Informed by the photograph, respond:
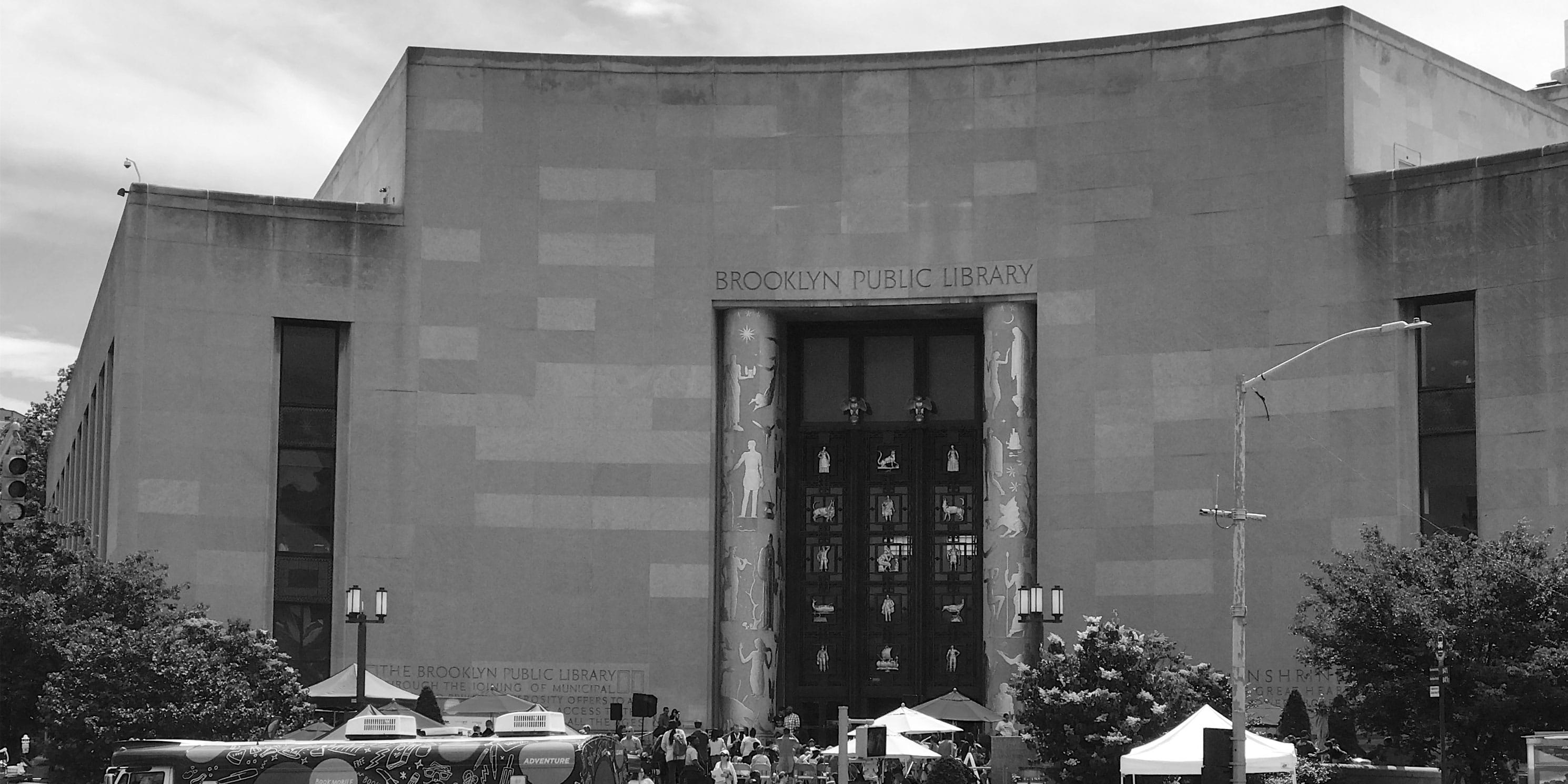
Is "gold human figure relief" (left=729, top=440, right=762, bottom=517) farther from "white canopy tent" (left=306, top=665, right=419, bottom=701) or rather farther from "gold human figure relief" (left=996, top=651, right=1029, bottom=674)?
"white canopy tent" (left=306, top=665, right=419, bottom=701)

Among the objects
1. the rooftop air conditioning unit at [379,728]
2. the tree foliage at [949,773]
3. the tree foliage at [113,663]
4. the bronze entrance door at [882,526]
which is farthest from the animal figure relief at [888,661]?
the rooftop air conditioning unit at [379,728]

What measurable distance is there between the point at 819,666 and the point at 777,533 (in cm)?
408

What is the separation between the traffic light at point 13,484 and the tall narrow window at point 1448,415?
33790 millimetres

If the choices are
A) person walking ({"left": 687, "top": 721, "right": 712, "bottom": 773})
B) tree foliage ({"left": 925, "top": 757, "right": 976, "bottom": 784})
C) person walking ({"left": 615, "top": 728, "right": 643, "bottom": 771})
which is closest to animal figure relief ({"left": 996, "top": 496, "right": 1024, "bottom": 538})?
person walking ({"left": 615, "top": 728, "right": 643, "bottom": 771})

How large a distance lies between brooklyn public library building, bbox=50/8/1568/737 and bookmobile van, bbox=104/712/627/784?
2027 centimetres

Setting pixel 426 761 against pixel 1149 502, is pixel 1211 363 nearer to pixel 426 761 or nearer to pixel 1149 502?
pixel 1149 502

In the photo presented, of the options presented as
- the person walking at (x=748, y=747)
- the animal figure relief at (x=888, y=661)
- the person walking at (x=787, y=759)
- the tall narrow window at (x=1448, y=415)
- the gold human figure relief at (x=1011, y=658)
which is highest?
the tall narrow window at (x=1448, y=415)

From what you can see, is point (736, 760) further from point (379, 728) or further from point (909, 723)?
point (379, 728)

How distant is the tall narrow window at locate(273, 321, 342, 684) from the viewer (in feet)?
167

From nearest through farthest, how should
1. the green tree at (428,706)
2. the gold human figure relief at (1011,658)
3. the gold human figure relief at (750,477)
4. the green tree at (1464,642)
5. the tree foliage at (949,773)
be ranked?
the tree foliage at (949,773)
the green tree at (1464,642)
the green tree at (428,706)
the gold human figure relief at (1011,658)
the gold human figure relief at (750,477)

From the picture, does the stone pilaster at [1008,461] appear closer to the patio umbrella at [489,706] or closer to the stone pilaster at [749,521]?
the stone pilaster at [749,521]

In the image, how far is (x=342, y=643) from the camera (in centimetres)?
5050

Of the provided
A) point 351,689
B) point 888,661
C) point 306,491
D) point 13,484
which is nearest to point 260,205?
point 306,491

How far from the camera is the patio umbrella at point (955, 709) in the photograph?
145ft
